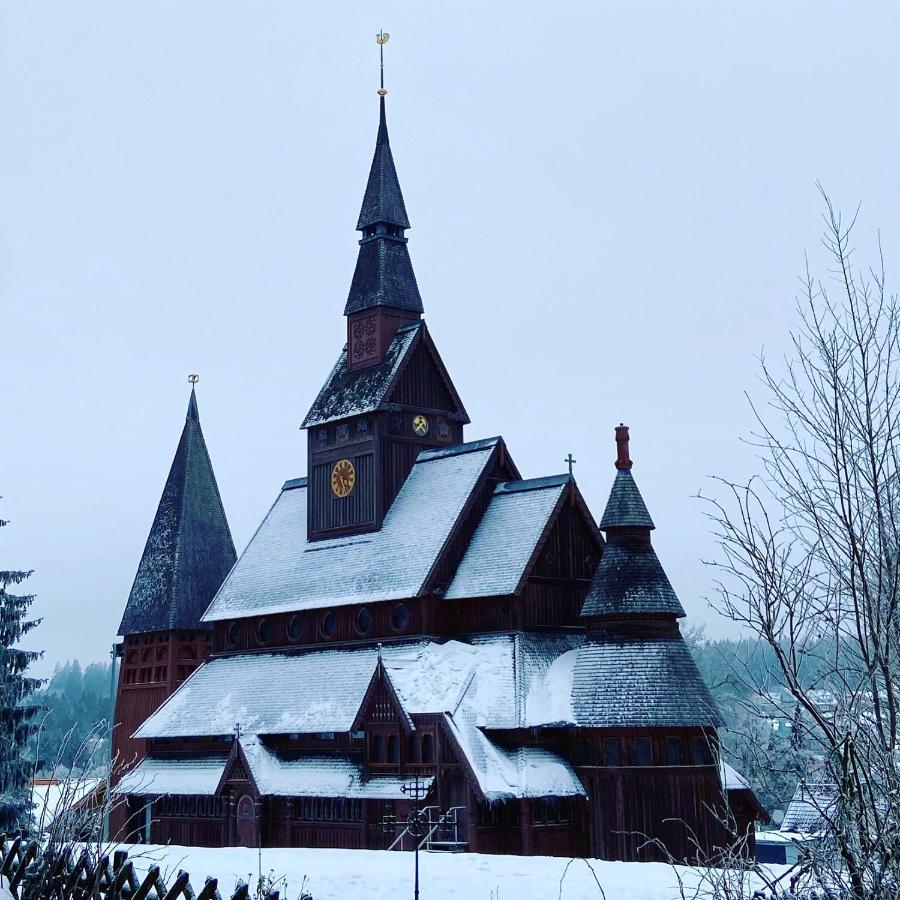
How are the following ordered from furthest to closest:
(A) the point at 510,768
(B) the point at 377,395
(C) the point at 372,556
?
(B) the point at 377,395 < (C) the point at 372,556 < (A) the point at 510,768

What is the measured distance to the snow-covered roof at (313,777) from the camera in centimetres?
3438

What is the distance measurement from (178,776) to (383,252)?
19.9 meters

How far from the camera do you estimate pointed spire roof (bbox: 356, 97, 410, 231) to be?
45906 millimetres

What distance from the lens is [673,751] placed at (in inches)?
1275

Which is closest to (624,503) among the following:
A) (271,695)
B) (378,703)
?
(378,703)

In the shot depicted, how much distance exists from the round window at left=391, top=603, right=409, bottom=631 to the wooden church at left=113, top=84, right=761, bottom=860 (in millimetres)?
96

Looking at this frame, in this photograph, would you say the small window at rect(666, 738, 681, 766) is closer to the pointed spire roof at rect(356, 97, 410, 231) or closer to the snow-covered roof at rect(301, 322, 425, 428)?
the snow-covered roof at rect(301, 322, 425, 428)

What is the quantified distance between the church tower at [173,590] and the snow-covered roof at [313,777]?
11499 millimetres

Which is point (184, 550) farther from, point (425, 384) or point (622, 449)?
point (622, 449)

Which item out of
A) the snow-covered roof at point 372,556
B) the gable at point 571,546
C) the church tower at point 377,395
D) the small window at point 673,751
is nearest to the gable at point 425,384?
the church tower at point 377,395

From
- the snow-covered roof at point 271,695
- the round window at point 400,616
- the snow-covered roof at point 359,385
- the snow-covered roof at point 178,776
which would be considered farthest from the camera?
the snow-covered roof at point 359,385

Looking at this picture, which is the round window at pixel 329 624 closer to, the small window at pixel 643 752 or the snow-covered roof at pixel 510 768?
the snow-covered roof at pixel 510 768

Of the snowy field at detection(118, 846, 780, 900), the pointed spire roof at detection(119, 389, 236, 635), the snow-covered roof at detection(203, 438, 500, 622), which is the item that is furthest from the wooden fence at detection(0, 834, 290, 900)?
the pointed spire roof at detection(119, 389, 236, 635)

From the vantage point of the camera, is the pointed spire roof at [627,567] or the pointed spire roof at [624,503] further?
the pointed spire roof at [624,503]
